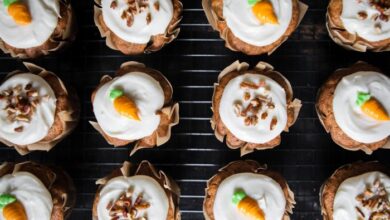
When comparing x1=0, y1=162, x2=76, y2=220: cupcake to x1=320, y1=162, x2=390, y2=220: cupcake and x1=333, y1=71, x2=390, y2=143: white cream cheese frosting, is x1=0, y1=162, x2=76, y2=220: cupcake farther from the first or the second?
x1=333, y1=71, x2=390, y2=143: white cream cheese frosting

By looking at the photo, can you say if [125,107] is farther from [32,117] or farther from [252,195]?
[252,195]

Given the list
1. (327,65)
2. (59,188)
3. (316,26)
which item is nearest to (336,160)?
(327,65)

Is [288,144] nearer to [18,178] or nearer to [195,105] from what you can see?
[195,105]

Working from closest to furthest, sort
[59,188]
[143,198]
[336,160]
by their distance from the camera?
1. [143,198]
2. [59,188]
3. [336,160]

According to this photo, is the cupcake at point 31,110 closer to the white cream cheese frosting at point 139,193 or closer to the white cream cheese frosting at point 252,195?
the white cream cheese frosting at point 139,193

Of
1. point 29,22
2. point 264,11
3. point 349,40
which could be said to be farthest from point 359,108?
point 29,22

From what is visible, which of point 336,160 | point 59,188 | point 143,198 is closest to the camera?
point 143,198

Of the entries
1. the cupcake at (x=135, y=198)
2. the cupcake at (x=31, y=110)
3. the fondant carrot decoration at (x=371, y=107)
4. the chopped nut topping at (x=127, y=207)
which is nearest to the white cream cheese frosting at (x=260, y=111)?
the fondant carrot decoration at (x=371, y=107)
